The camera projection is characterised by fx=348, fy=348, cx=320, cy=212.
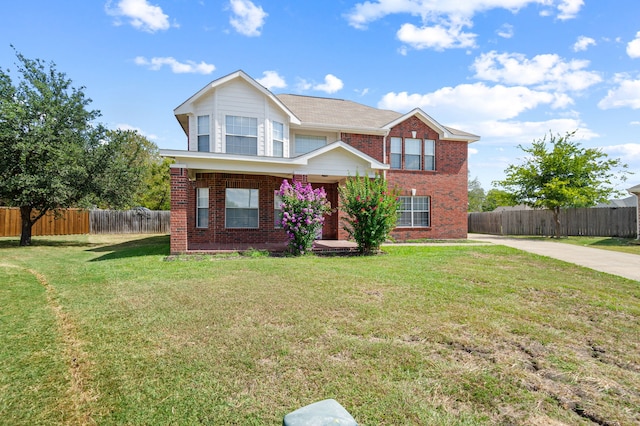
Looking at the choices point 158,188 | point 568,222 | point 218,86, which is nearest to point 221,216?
point 218,86

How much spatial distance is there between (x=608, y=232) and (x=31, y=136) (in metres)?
30.7

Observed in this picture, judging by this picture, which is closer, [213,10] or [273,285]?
[273,285]

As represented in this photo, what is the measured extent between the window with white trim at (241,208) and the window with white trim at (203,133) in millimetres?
2035

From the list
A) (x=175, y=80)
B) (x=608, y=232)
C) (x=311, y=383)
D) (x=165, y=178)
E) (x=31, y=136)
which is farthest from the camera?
(x=165, y=178)

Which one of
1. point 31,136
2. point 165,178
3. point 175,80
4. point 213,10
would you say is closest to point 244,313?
point 213,10

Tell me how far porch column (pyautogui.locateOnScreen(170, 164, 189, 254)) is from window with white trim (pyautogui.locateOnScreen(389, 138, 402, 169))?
990cm

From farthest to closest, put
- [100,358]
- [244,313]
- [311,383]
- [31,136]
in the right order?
[31,136], [244,313], [100,358], [311,383]

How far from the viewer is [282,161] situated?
39.1 ft

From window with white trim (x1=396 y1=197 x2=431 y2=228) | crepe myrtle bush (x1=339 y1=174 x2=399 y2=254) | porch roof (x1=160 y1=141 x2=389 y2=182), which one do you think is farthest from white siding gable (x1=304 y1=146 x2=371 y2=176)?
window with white trim (x1=396 y1=197 x2=431 y2=228)

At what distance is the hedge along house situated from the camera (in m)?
12.3

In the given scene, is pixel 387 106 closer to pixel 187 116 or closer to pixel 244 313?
pixel 187 116

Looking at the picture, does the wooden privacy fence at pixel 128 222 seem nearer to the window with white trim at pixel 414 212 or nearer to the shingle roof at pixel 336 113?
the shingle roof at pixel 336 113

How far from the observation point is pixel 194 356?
3.47m

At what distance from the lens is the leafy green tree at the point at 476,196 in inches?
2291
